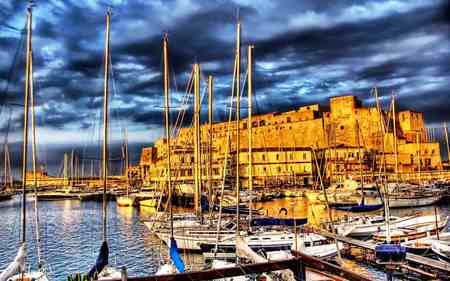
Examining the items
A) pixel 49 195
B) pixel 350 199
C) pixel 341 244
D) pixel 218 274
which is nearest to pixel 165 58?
pixel 341 244

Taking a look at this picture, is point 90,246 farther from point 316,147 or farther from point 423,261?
point 316,147

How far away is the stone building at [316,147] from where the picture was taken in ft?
245

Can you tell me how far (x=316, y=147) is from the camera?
94250mm

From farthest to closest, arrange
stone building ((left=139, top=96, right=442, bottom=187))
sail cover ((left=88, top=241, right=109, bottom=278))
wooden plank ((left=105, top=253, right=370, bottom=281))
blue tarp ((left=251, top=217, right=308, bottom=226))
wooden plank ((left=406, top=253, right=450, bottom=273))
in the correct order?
1. stone building ((left=139, top=96, right=442, bottom=187))
2. blue tarp ((left=251, top=217, right=308, bottom=226))
3. wooden plank ((left=406, top=253, right=450, bottom=273))
4. sail cover ((left=88, top=241, right=109, bottom=278))
5. wooden plank ((left=105, top=253, right=370, bottom=281))

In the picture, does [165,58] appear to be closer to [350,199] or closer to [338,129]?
[350,199]

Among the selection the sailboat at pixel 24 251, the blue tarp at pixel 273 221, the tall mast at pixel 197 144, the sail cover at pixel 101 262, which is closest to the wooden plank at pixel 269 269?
the sailboat at pixel 24 251

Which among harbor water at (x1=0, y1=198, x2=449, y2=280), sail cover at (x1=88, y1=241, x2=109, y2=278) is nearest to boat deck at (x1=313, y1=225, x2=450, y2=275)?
harbor water at (x1=0, y1=198, x2=449, y2=280)

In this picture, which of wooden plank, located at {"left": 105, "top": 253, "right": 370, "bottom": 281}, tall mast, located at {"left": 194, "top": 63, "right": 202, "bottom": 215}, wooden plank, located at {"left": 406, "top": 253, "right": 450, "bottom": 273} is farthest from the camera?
tall mast, located at {"left": 194, "top": 63, "right": 202, "bottom": 215}

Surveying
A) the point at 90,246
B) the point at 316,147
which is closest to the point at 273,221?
the point at 90,246

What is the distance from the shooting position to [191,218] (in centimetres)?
2736

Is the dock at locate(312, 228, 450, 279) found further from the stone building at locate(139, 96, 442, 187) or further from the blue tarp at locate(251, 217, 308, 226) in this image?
the stone building at locate(139, 96, 442, 187)

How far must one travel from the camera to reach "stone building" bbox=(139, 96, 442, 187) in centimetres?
7462

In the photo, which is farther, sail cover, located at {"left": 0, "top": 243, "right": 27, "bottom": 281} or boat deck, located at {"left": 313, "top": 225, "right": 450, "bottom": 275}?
boat deck, located at {"left": 313, "top": 225, "right": 450, "bottom": 275}

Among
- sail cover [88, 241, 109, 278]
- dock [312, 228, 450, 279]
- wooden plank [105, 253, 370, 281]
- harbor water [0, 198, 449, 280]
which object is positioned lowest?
harbor water [0, 198, 449, 280]
